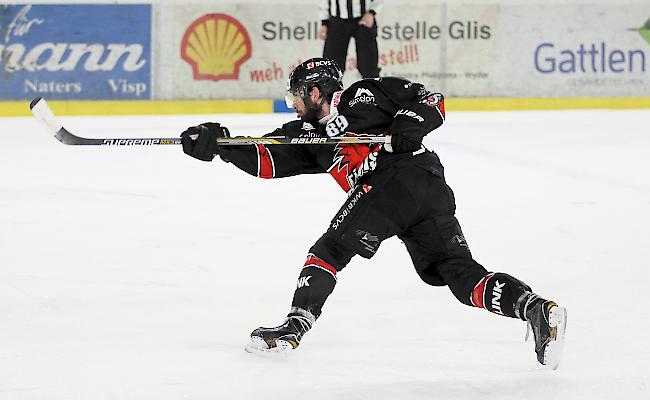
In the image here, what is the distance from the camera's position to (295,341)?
2.54m

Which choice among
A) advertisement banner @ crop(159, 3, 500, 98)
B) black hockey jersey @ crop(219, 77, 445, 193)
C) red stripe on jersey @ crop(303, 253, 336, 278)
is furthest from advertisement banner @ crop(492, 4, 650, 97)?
red stripe on jersey @ crop(303, 253, 336, 278)

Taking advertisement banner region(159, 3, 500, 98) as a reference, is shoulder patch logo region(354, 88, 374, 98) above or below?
above

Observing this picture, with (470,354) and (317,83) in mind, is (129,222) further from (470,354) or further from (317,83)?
(470,354)

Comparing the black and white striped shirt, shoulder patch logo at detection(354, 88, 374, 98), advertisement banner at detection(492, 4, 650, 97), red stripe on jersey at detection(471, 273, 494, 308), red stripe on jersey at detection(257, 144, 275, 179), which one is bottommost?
advertisement banner at detection(492, 4, 650, 97)

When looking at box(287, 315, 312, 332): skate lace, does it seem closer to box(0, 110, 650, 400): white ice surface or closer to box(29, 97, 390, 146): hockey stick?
box(0, 110, 650, 400): white ice surface

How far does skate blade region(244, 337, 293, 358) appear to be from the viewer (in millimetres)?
2527

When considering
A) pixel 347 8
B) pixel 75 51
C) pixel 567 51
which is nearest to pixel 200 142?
pixel 347 8

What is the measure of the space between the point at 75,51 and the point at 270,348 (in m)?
6.83

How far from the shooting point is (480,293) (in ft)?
8.54

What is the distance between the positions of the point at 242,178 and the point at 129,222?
120 centimetres

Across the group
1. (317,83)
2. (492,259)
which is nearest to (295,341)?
(317,83)

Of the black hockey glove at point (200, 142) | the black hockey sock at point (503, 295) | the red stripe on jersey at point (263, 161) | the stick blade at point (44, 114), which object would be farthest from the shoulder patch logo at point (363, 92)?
the stick blade at point (44, 114)

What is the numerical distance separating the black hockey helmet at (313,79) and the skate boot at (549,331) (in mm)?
735

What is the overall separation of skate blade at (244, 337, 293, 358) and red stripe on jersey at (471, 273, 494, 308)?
43cm
